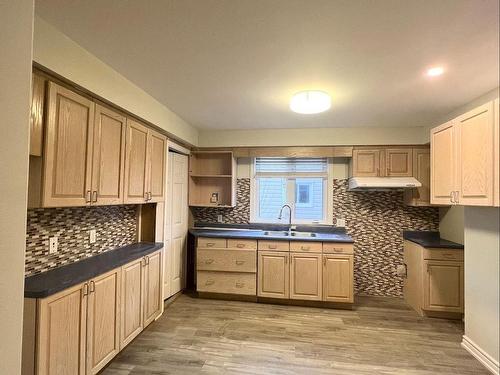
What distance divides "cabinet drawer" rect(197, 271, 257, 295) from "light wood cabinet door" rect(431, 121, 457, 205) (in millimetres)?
2109

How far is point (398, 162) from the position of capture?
333 centimetres

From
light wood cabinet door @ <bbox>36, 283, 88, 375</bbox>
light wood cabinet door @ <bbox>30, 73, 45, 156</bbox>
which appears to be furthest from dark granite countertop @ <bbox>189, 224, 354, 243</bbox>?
light wood cabinet door @ <bbox>30, 73, 45, 156</bbox>

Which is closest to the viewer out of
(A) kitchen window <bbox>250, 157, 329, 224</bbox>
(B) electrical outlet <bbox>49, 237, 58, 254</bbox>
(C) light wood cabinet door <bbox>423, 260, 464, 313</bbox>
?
(B) electrical outlet <bbox>49, 237, 58, 254</bbox>

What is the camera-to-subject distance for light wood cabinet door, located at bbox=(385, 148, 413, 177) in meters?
3.30

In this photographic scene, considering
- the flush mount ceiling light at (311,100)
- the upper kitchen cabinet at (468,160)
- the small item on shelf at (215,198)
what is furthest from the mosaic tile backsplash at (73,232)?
the upper kitchen cabinet at (468,160)

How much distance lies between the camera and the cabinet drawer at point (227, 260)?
3.27 meters

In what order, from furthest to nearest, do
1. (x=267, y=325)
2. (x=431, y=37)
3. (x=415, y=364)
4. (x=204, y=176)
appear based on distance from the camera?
1. (x=204, y=176)
2. (x=267, y=325)
3. (x=415, y=364)
4. (x=431, y=37)

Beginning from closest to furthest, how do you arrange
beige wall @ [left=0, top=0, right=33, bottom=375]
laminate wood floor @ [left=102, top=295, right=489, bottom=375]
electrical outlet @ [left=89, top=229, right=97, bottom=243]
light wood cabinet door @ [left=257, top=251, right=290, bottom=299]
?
beige wall @ [left=0, top=0, right=33, bottom=375] → laminate wood floor @ [left=102, top=295, right=489, bottom=375] → electrical outlet @ [left=89, top=229, right=97, bottom=243] → light wood cabinet door @ [left=257, top=251, right=290, bottom=299]

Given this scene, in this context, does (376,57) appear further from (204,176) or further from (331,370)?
(204,176)

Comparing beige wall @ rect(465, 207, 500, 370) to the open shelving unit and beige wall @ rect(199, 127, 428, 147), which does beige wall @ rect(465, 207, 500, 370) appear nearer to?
beige wall @ rect(199, 127, 428, 147)

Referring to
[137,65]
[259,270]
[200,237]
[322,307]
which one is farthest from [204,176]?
[322,307]

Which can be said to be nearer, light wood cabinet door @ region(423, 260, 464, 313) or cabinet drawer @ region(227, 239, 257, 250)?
light wood cabinet door @ region(423, 260, 464, 313)

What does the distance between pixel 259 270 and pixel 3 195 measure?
291 centimetres

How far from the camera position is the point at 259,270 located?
3.26 meters
